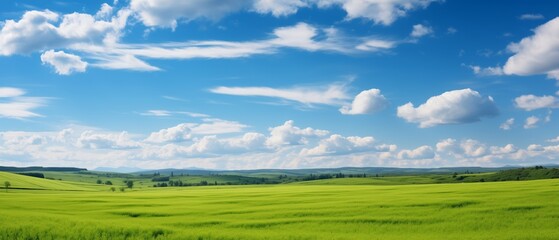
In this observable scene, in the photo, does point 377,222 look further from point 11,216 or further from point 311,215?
point 11,216

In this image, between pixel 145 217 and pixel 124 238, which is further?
pixel 145 217

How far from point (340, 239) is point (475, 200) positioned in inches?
720

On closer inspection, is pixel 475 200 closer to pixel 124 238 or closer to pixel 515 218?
pixel 515 218

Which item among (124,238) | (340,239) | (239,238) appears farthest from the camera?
(124,238)

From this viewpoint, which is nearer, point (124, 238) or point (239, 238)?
point (239, 238)

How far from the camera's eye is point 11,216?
3712 centimetres

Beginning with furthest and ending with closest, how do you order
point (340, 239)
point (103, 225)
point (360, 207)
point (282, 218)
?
point (360, 207) < point (282, 218) < point (103, 225) < point (340, 239)

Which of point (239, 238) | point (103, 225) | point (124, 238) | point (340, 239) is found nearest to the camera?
point (340, 239)

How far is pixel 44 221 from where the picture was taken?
3475 cm

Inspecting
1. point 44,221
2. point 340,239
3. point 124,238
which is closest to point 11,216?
point 44,221

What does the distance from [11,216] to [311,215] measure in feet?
76.1

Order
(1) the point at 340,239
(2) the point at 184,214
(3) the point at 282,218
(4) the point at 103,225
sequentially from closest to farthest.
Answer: (1) the point at 340,239, (4) the point at 103,225, (3) the point at 282,218, (2) the point at 184,214

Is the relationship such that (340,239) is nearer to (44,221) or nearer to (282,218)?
(282,218)

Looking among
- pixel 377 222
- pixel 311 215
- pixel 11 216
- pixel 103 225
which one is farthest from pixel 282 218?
pixel 11 216
